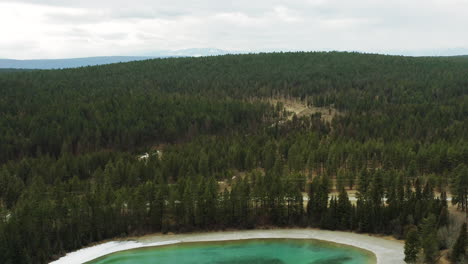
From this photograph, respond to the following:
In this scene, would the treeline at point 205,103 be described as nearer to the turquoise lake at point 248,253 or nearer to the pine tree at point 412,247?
the turquoise lake at point 248,253

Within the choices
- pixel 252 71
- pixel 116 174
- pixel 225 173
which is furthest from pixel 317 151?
pixel 252 71

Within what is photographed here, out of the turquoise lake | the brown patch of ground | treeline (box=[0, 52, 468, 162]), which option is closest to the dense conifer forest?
treeline (box=[0, 52, 468, 162])

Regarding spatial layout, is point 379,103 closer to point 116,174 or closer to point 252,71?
point 252,71

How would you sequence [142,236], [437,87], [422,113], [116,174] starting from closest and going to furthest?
→ [142,236], [116,174], [422,113], [437,87]

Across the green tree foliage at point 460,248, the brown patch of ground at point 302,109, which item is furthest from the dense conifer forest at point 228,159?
the brown patch of ground at point 302,109

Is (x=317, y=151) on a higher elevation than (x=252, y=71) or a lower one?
lower

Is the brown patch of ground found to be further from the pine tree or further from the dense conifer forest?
the pine tree

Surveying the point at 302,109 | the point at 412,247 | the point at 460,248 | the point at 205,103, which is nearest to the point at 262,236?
the point at 412,247
